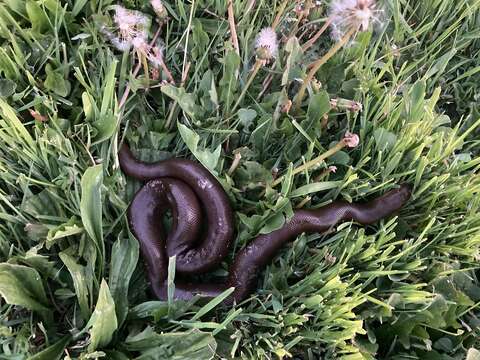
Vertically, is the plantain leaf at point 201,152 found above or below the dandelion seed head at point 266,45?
below

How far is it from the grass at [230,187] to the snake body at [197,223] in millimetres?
66

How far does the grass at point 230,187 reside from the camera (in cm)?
230

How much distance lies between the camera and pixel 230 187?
8.34 feet

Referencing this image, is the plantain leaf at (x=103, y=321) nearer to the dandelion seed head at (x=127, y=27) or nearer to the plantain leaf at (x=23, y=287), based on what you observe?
the plantain leaf at (x=23, y=287)

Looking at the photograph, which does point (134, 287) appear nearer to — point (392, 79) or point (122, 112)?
point (122, 112)

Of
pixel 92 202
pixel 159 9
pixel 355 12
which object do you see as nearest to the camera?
pixel 355 12

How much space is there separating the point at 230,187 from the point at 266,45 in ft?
2.21

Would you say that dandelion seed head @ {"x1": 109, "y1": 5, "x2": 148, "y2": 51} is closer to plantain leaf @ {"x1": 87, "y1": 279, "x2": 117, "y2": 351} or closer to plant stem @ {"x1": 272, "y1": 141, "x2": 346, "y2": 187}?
plant stem @ {"x1": 272, "y1": 141, "x2": 346, "y2": 187}

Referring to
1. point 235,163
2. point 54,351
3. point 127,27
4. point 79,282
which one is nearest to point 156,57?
point 127,27

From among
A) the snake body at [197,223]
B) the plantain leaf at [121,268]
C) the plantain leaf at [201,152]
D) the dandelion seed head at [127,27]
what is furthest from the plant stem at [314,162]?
the dandelion seed head at [127,27]

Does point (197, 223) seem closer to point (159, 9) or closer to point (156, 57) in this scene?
point (156, 57)

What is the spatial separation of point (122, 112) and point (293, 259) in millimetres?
1084

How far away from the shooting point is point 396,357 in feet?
8.16

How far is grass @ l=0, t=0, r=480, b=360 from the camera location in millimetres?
2303
